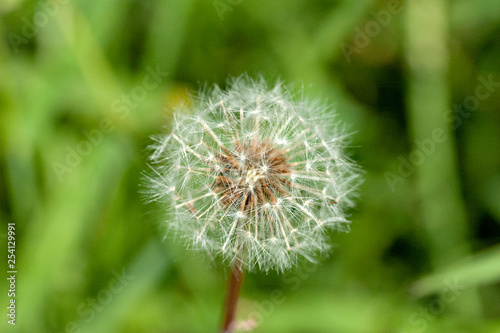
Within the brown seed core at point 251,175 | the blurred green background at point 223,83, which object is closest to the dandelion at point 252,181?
the brown seed core at point 251,175

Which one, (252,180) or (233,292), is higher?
(252,180)

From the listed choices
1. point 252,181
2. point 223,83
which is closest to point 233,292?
point 252,181

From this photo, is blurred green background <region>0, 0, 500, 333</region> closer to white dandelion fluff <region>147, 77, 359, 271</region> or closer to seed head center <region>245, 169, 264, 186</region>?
white dandelion fluff <region>147, 77, 359, 271</region>

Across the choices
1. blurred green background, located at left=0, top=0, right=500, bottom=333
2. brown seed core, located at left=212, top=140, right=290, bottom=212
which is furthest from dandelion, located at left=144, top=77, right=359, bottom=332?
blurred green background, located at left=0, top=0, right=500, bottom=333

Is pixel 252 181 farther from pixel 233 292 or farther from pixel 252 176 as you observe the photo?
pixel 233 292

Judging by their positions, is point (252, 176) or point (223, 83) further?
point (223, 83)
